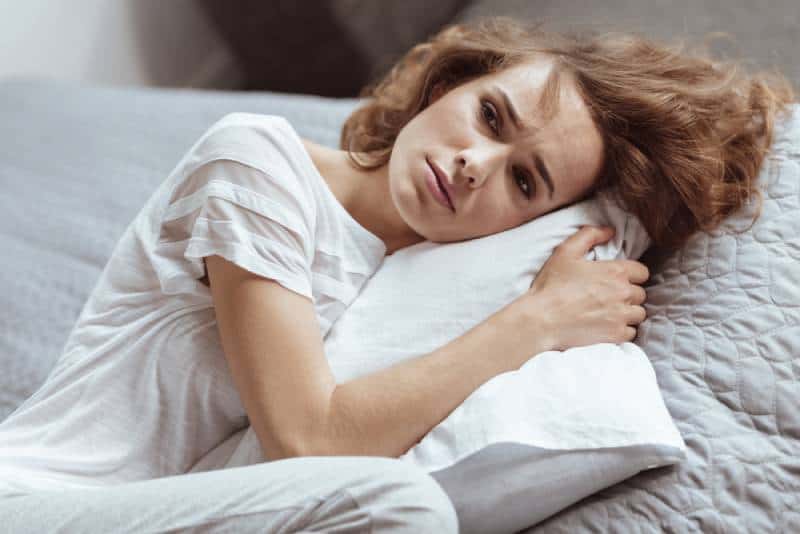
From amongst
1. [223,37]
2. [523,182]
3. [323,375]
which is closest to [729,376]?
[523,182]

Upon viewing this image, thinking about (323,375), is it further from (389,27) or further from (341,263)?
(389,27)

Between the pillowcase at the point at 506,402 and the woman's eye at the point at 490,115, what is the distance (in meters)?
0.13

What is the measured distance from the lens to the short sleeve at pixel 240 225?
0.94 m

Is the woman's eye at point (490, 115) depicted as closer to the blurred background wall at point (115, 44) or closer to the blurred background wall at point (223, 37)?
the blurred background wall at point (223, 37)

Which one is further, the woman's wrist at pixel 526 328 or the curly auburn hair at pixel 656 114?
the curly auburn hair at pixel 656 114

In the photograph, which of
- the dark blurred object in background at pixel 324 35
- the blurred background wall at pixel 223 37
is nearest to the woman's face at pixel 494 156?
the blurred background wall at pixel 223 37

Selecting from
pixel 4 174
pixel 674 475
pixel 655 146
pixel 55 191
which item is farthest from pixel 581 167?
pixel 4 174

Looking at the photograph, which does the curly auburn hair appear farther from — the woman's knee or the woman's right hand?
the woman's knee

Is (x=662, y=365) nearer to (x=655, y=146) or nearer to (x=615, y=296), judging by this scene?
(x=615, y=296)

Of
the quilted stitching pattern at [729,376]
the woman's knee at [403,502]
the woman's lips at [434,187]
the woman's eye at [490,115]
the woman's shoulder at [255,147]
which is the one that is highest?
the woman's shoulder at [255,147]

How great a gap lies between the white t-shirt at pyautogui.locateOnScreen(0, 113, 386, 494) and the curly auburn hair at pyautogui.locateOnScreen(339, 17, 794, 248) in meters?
0.17

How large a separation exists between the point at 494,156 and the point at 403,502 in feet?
1.48

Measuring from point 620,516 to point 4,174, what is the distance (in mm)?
1239

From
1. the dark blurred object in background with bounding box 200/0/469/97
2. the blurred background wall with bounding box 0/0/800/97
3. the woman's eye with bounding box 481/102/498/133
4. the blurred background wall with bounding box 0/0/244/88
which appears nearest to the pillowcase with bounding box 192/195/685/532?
the woman's eye with bounding box 481/102/498/133
